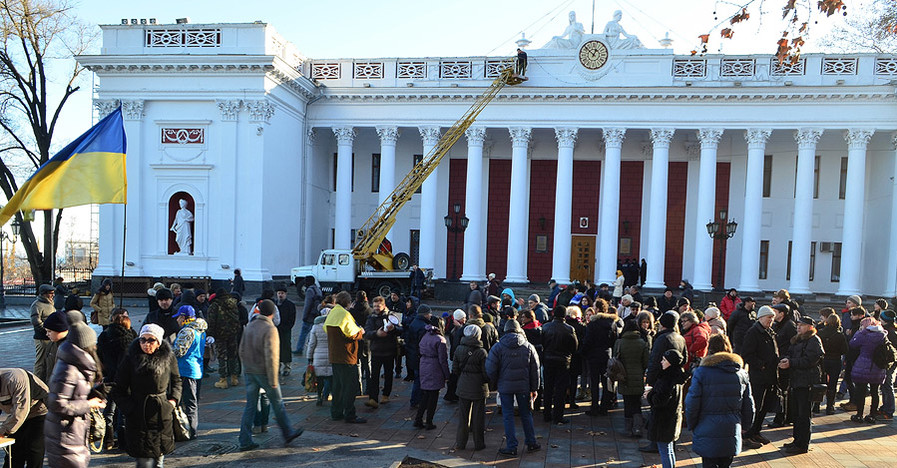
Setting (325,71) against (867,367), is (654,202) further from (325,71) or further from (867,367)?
(867,367)

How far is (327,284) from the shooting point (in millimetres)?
24031

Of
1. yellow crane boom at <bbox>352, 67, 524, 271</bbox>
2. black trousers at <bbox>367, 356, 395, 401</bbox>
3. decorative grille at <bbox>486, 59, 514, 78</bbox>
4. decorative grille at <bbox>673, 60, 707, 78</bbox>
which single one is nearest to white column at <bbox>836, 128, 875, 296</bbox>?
decorative grille at <bbox>673, 60, 707, 78</bbox>

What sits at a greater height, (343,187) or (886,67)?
(886,67)

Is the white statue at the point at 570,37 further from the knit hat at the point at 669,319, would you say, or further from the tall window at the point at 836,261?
the knit hat at the point at 669,319

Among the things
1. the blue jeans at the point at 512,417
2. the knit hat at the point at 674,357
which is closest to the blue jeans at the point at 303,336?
the blue jeans at the point at 512,417

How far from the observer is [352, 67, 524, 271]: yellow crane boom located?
24.5 meters

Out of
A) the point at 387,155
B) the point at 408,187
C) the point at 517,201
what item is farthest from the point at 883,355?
the point at 387,155

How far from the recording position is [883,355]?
906cm

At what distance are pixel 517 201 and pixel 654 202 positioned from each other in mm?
5762

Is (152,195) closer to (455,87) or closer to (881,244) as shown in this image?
(455,87)

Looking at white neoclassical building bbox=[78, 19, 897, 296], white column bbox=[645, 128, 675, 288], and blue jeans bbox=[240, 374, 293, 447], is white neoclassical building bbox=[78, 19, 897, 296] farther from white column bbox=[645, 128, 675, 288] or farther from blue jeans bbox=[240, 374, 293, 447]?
blue jeans bbox=[240, 374, 293, 447]

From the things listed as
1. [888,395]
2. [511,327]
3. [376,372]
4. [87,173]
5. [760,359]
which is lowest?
[888,395]

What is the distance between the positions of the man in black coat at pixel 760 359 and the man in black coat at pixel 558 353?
222cm

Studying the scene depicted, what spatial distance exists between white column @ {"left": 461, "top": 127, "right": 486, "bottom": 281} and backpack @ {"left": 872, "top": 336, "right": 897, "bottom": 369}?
18687mm
